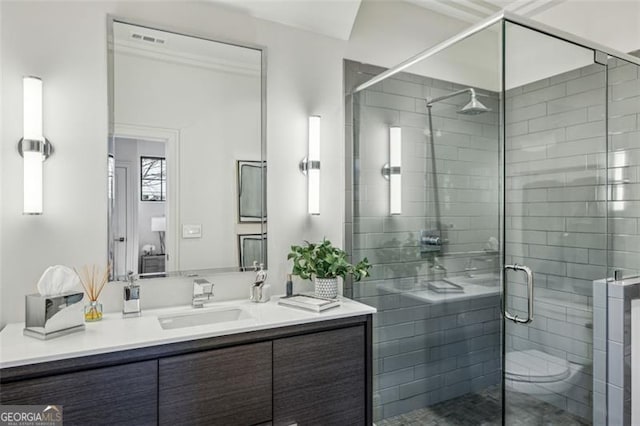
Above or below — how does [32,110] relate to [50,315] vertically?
above

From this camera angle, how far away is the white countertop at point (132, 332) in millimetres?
1278

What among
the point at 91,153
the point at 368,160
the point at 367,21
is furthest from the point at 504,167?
the point at 91,153

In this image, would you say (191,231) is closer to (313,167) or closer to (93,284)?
(93,284)

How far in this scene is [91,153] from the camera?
68.6 inches

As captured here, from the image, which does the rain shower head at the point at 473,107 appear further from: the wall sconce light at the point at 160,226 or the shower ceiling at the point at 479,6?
the wall sconce light at the point at 160,226

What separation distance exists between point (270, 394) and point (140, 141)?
1285mm

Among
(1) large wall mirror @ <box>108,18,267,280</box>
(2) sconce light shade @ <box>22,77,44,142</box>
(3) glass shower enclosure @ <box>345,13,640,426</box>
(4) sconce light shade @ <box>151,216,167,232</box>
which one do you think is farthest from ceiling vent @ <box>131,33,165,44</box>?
(3) glass shower enclosure @ <box>345,13,640,426</box>

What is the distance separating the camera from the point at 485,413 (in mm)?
1977

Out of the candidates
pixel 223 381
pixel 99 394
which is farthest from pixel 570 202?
pixel 99 394

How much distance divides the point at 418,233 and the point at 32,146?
1.87 metres

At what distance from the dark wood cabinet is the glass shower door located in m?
0.74

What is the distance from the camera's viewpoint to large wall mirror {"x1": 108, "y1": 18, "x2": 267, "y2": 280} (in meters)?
1.81

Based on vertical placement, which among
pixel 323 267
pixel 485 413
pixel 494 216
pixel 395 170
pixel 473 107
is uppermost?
pixel 473 107

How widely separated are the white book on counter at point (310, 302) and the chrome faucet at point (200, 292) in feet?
1.17
